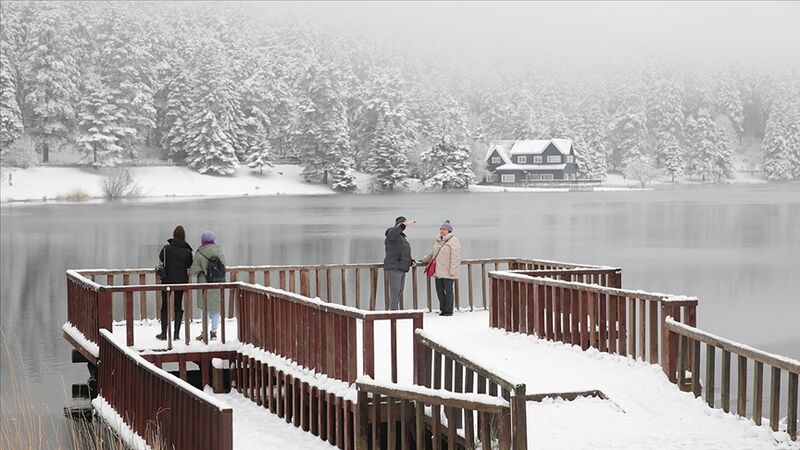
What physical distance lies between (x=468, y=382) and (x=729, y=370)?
2.64 metres

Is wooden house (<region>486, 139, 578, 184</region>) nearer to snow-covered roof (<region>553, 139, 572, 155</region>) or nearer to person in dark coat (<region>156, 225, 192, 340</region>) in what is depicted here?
snow-covered roof (<region>553, 139, 572, 155</region>)

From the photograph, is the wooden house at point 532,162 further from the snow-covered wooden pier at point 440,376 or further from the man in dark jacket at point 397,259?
the snow-covered wooden pier at point 440,376

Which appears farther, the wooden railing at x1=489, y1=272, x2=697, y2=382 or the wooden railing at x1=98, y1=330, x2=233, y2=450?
the wooden railing at x1=489, y1=272, x2=697, y2=382

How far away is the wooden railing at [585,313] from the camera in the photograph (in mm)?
11328

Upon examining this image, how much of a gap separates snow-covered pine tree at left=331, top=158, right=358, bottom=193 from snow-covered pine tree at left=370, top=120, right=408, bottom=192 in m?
3.21

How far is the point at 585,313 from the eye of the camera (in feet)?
41.3

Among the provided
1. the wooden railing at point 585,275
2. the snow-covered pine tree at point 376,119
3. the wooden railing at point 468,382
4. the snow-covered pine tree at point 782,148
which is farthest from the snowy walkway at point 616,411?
the snow-covered pine tree at point 782,148

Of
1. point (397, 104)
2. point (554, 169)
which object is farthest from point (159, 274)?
point (554, 169)

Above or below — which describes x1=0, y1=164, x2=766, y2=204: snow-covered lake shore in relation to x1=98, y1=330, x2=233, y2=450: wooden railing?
above

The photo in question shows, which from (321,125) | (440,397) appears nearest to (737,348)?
(440,397)

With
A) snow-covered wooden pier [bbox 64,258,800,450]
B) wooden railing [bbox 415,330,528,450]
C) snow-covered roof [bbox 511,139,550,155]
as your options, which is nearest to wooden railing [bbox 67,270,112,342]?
snow-covered wooden pier [bbox 64,258,800,450]

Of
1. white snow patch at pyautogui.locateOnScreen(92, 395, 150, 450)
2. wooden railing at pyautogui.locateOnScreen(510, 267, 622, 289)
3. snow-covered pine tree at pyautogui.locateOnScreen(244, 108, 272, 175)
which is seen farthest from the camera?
snow-covered pine tree at pyautogui.locateOnScreen(244, 108, 272, 175)

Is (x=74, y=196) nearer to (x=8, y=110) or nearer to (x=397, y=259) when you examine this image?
(x=8, y=110)

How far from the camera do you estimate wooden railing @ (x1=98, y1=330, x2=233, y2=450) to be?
7.74 m
